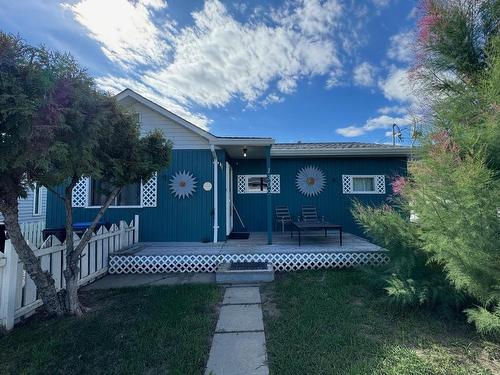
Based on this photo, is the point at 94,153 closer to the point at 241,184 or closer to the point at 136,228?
the point at 136,228

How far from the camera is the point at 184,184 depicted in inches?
274

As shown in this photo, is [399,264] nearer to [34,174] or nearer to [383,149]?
[34,174]

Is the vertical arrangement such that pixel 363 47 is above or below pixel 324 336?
above

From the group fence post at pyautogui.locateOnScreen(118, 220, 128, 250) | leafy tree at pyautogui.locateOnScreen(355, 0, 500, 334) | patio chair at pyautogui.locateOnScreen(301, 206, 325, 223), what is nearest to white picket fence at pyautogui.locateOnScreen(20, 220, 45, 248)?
fence post at pyautogui.locateOnScreen(118, 220, 128, 250)

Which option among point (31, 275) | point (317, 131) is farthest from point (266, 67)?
point (31, 275)

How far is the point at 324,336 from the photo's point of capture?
2.74 m

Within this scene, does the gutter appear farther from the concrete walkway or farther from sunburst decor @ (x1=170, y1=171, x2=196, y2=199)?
the concrete walkway

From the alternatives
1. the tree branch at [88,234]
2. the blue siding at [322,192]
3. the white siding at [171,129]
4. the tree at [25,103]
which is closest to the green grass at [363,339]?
the tree branch at [88,234]

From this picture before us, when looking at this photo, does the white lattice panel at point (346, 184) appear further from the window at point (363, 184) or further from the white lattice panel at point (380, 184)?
the white lattice panel at point (380, 184)

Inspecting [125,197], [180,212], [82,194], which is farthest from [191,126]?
[82,194]

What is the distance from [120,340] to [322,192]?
7634 mm

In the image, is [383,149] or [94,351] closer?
[94,351]

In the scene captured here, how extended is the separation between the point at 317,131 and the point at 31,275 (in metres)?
13.7

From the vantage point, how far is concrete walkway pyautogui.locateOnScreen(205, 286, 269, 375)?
2255 mm
